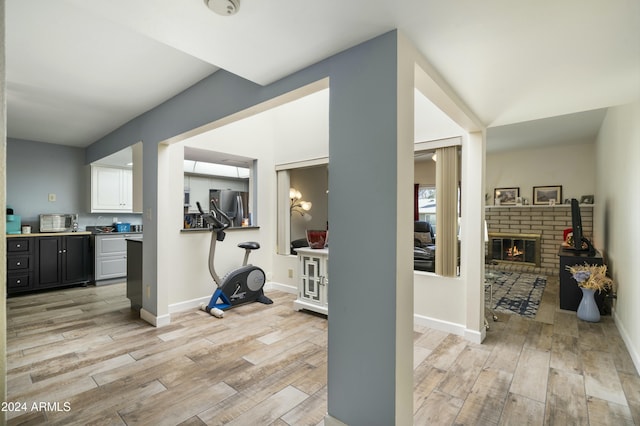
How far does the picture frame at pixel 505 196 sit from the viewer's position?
6617 mm

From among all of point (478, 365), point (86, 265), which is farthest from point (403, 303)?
point (86, 265)

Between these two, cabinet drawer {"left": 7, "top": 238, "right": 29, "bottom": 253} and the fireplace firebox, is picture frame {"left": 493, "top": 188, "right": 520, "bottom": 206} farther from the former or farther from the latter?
cabinet drawer {"left": 7, "top": 238, "right": 29, "bottom": 253}

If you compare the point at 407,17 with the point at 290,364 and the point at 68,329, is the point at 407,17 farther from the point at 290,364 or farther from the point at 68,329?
the point at 68,329

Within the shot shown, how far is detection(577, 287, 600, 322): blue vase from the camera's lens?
3.38 m

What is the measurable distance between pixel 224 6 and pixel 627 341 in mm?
4078

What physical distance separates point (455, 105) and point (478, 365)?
2.06 metres

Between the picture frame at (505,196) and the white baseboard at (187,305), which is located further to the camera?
the picture frame at (505,196)

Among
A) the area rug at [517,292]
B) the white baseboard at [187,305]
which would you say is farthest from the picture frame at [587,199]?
the white baseboard at [187,305]

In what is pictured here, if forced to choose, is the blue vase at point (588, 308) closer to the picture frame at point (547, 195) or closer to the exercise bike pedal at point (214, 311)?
the picture frame at point (547, 195)

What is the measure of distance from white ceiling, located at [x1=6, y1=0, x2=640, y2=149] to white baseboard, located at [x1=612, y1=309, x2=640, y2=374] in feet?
6.74

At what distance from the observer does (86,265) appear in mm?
5148

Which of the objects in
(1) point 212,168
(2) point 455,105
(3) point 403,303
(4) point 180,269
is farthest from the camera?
(1) point 212,168

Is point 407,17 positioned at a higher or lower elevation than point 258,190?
higher

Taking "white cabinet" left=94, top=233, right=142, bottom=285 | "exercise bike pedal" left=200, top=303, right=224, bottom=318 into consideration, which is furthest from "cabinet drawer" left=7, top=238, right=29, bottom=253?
"exercise bike pedal" left=200, top=303, right=224, bottom=318
